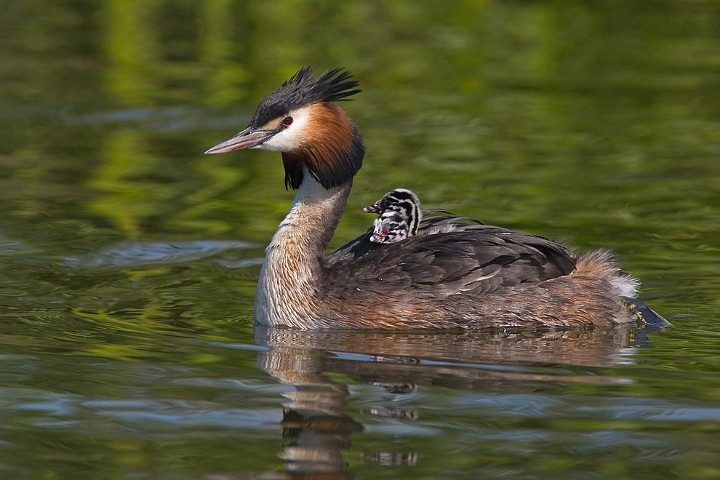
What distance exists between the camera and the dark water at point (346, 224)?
266 inches

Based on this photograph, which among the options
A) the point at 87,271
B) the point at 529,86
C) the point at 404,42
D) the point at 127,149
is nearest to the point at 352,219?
the point at 87,271

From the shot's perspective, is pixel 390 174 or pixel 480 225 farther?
pixel 390 174

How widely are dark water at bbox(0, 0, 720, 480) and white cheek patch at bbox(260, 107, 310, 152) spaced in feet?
3.53

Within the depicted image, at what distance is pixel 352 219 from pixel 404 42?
8077 millimetres

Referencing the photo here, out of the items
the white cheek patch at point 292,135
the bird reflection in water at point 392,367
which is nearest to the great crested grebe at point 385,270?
the white cheek patch at point 292,135

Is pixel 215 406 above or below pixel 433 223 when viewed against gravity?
below

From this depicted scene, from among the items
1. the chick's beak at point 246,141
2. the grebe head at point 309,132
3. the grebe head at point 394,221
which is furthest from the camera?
the grebe head at point 394,221

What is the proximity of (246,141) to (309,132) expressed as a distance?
397mm

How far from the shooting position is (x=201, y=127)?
1484cm

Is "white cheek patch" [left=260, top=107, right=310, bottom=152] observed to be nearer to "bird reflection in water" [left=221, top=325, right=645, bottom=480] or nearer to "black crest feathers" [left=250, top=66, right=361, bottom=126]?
"black crest feathers" [left=250, top=66, right=361, bottom=126]

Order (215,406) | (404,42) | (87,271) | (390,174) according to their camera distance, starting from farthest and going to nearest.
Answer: (404,42) → (390,174) → (87,271) → (215,406)

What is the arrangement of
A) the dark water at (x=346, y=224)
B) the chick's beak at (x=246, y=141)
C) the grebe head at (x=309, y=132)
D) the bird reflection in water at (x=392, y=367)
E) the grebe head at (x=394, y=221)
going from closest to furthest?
the bird reflection in water at (x=392, y=367)
the dark water at (x=346, y=224)
the chick's beak at (x=246, y=141)
the grebe head at (x=309, y=132)
the grebe head at (x=394, y=221)

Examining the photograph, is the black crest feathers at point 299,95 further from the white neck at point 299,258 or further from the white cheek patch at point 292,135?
the white neck at point 299,258

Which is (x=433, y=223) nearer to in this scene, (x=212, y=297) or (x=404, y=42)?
(x=212, y=297)
